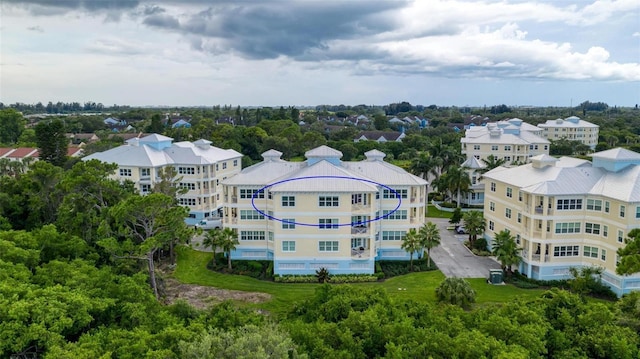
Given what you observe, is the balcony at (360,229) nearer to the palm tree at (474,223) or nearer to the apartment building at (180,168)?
the palm tree at (474,223)

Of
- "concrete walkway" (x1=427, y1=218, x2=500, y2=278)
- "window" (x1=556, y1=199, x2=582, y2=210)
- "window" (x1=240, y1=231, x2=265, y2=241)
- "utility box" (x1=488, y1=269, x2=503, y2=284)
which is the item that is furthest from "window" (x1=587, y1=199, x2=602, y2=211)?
"window" (x1=240, y1=231, x2=265, y2=241)

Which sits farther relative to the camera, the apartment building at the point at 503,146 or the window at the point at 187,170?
the apartment building at the point at 503,146

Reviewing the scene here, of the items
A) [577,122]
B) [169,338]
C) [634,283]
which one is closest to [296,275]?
[169,338]

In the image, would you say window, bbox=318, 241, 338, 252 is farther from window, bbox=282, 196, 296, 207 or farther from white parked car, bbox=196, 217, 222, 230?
white parked car, bbox=196, 217, 222, 230

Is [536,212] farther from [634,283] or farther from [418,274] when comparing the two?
[418,274]

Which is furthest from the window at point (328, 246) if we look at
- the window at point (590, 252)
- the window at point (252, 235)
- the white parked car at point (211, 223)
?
the window at point (590, 252)
